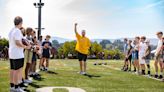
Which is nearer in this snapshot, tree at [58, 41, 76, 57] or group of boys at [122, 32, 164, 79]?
group of boys at [122, 32, 164, 79]

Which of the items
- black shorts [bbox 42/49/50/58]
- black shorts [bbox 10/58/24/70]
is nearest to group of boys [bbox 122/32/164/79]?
black shorts [bbox 42/49/50/58]

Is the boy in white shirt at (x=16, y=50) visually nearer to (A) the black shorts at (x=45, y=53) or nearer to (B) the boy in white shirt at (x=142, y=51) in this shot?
(A) the black shorts at (x=45, y=53)

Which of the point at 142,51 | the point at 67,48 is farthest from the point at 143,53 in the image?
the point at 67,48

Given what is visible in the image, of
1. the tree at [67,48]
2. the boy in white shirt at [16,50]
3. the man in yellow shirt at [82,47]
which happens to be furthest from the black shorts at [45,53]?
the tree at [67,48]

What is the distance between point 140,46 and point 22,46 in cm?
995

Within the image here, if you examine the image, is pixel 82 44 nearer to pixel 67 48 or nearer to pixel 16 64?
pixel 16 64

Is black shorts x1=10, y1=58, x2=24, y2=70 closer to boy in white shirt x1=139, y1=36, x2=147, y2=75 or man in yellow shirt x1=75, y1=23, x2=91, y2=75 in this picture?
man in yellow shirt x1=75, y1=23, x2=91, y2=75

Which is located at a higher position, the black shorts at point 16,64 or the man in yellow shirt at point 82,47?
the man in yellow shirt at point 82,47

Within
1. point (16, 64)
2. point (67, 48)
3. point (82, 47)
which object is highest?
point (67, 48)

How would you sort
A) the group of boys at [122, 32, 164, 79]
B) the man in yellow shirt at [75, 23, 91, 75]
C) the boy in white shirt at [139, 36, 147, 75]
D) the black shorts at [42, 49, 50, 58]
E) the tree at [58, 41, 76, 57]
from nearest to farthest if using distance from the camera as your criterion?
the group of boys at [122, 32, 164, 79] < the man in yellow shirt at [75, 23, 91, 75] < the boy in white shirt at [139, 36, 147, 75] < the black shorts at [42, 49, 50, 58] < the tree at [58, 41, 76, 57]

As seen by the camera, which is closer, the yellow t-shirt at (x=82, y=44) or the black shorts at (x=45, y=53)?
the yellow t-shirt at (x=82, y=44)

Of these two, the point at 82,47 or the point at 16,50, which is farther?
the point at 82,47

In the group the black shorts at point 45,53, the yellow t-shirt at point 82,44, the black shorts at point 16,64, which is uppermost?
the yellow t-shirt at point 82,44

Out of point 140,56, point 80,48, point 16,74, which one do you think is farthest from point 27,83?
point 140,56
